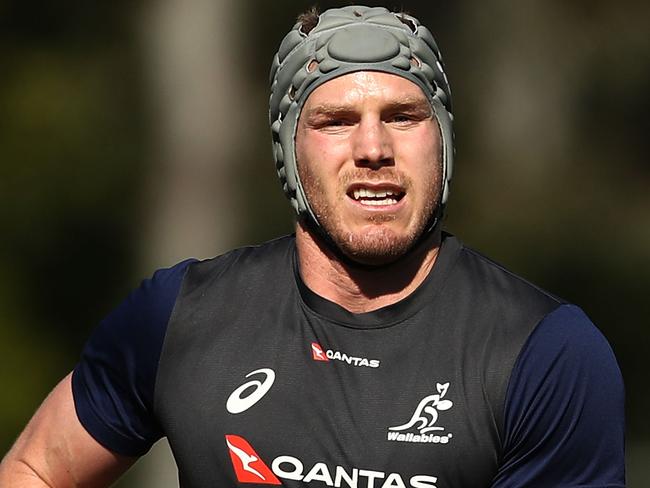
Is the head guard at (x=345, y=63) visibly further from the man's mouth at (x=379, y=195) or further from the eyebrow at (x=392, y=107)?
the man's mouth at (x=379, y=195)

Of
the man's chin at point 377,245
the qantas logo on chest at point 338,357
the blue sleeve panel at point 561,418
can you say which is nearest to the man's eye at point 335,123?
the man's chin at point 377,245

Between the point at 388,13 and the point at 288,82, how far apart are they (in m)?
0.40

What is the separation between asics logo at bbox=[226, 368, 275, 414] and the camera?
4641mm

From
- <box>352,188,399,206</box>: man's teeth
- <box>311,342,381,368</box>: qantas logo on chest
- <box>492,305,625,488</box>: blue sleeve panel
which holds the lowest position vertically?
<box>492,305,625,488</box>: blue sleeve panel

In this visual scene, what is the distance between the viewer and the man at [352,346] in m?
4.45

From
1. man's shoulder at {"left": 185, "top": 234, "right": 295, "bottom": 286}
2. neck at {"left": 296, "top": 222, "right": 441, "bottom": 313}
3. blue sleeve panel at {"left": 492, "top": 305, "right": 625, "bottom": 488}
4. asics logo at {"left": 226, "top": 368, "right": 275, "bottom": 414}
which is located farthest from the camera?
man's shoulder at {"left": 185, "top": 234, "right": 295, "bottom": 286}

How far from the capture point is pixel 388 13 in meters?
4.99

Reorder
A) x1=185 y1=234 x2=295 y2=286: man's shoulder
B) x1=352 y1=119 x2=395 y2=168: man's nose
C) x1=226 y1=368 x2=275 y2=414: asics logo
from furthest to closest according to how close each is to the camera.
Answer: x1=185 y1=234 x2=295 y2=286: man's shoulder < x1=226 y1=368 x2=275 y2=414: asics logo < x1=352 y1=119 x2=395 y2=168: man's nose

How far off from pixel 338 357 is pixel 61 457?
981mm

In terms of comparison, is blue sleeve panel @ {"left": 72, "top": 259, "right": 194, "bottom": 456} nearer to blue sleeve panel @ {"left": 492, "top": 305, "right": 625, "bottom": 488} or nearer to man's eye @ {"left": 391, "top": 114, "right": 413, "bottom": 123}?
man's eye @ {"left": 391, "top": 114, "right": 413, "bottom": 123}

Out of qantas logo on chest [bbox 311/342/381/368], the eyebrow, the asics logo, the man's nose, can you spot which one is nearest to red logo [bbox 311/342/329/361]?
qantas logo on chest [bbox 311/342/381/368]

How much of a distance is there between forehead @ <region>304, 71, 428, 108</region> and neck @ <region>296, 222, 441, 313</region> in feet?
1.42

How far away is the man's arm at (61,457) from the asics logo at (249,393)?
1.77 ft

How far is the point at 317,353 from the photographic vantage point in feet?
15.3
